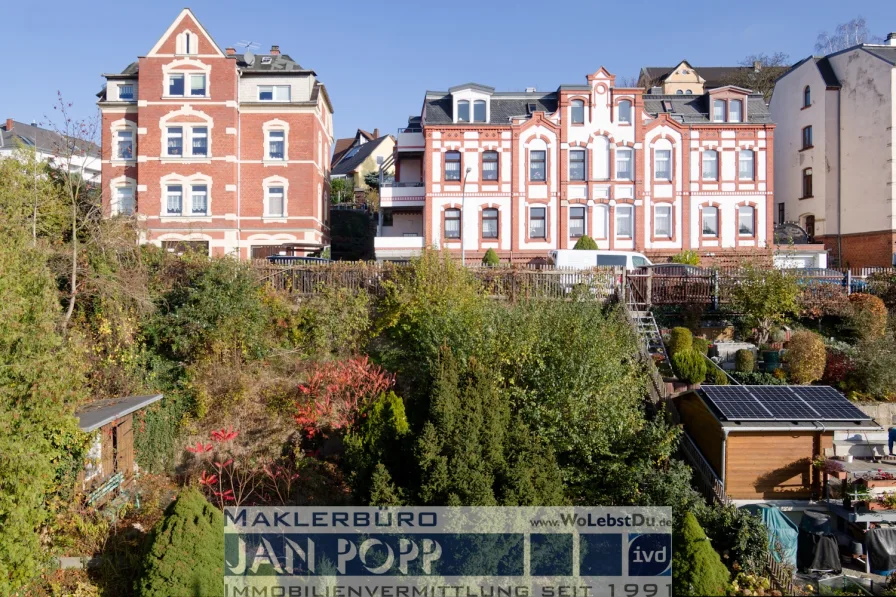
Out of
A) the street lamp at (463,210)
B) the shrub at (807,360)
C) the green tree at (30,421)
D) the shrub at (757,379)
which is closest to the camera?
the green tree at (30,421)

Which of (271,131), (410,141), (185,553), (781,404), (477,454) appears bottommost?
(185,553)

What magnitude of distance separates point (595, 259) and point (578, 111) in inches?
394

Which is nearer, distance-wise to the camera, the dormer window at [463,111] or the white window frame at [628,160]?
the white window frame at [628,160]

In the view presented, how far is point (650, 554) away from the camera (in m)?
11.9

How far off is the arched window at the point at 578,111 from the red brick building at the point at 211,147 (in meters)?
12.8

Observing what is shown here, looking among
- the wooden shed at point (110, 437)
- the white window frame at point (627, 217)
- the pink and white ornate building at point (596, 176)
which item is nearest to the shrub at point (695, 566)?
the wooden shed at point (110, 437)

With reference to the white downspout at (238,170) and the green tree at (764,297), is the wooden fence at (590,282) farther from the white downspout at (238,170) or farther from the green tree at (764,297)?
the white downspout at (238,170)

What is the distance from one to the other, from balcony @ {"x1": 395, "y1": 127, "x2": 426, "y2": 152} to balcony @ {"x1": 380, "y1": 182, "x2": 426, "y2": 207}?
6.62 feet

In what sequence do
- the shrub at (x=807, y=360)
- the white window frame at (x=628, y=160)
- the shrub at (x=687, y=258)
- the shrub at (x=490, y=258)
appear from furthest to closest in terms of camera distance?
the white window frame at (x=628, y=160), the shrub at (x=687, y=258), the shrub at (x=490, y=258), the shrub at (x=807, y=360)

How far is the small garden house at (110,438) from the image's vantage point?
13.7 metres

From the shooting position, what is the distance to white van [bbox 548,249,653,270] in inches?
1014

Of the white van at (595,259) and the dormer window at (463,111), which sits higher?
the dormer window at (463,111)

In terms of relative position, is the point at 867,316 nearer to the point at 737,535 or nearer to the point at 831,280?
the point at 831,280

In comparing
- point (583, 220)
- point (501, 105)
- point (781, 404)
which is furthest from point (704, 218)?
point (781, 404)
